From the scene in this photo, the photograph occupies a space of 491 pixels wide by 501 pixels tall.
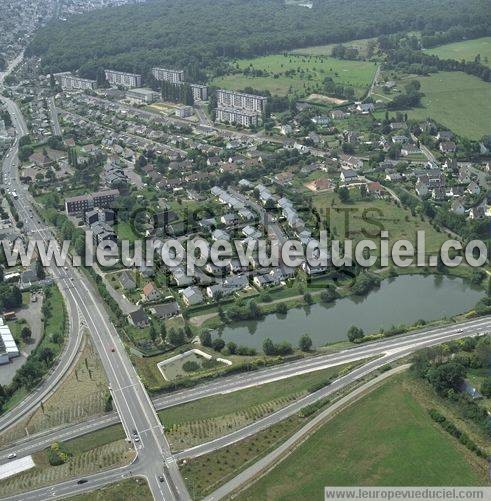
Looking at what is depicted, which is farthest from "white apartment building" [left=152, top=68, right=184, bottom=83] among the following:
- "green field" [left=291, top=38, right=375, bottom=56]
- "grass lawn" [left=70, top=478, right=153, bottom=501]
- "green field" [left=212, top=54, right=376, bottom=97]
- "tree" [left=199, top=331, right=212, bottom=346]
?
"grass lawn" [left=70, top=478, right=153, bottom=501]

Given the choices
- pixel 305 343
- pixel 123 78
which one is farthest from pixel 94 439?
pixel 123 78

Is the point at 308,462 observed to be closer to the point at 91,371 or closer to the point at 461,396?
the point at 461,396

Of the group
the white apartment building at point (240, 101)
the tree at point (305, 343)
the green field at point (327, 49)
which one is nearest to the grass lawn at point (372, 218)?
the tree at point (305, 343)

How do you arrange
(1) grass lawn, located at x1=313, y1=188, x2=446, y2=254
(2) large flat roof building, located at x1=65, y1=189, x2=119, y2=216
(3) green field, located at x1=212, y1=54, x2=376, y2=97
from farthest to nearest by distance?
(3) green field, located at x1=212, y1=54, x2=376, y2=97, (2) large flat roof building, located at x1=65, y1=189, x2=119, y2=216, (1) grass lawn, located at x1=313, y1=188, x2=446, y2=254

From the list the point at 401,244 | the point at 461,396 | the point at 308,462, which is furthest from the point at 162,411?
the point at 401,244

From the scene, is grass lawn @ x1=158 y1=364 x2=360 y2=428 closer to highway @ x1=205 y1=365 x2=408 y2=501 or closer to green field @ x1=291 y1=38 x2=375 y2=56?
highway @ x1=205 y1=365 x2=408 y2=501

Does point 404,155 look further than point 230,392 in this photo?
Yes

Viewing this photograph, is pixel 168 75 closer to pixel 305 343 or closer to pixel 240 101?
pixel 240 101

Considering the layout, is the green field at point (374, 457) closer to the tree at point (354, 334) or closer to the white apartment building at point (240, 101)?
the tree at point (354, 334)
